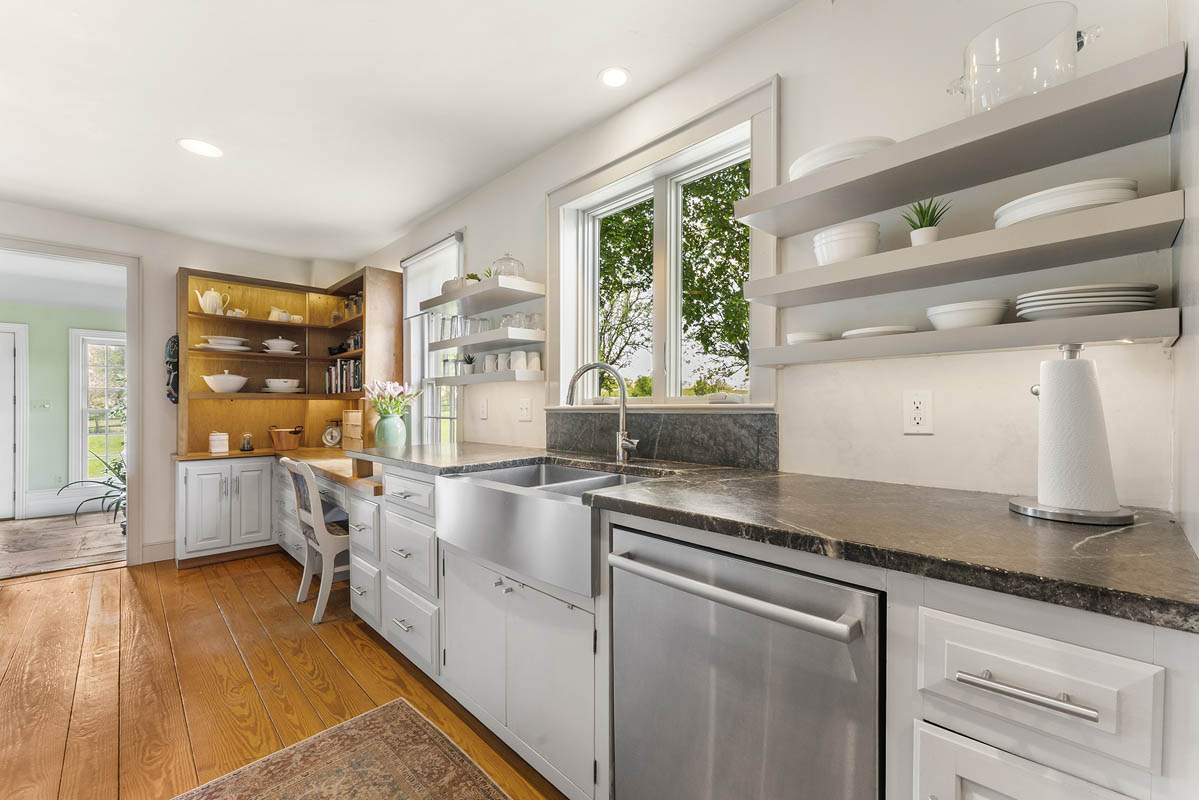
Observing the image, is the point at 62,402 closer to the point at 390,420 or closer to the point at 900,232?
the point at 390,420

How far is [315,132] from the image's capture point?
2572 millimetres

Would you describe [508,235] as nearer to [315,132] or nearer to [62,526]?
[315,132]

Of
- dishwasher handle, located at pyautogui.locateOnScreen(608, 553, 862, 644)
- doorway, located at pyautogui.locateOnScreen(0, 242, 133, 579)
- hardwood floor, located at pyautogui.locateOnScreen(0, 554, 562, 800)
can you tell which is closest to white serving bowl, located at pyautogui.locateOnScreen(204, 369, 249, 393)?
hardwood floor, located at pyautogui.locateOnScreen(0, 554, 562, 800)

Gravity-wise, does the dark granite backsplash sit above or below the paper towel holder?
above

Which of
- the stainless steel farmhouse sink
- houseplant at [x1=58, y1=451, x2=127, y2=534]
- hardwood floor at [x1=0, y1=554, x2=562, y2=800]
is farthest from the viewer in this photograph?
houseplant at [x1=58, y1=451, x2=127, y2=534]

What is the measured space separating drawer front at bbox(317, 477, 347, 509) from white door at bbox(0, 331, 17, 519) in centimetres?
428

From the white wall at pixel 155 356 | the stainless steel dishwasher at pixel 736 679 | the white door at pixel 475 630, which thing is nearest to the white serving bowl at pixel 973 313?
the stainless steel dishwasher at pixel 736 679

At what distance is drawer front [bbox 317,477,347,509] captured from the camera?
3006 mm

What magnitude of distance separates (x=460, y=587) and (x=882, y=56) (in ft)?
7.11

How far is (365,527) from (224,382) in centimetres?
249

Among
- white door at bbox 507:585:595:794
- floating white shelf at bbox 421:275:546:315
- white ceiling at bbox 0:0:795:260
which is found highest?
white ceiling at bbox 0:0:795:260

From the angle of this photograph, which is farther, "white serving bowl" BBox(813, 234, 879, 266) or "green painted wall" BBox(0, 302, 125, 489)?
"green painted wall" BBox(0, 302, 125, 489)

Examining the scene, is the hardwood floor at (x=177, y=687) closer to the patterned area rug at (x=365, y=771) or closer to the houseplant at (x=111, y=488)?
the patterned area rug at (x=365, y=771)

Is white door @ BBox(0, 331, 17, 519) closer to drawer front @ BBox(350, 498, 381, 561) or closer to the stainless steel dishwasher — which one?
drawer front @ BBox(350, 498, 381, 561)
